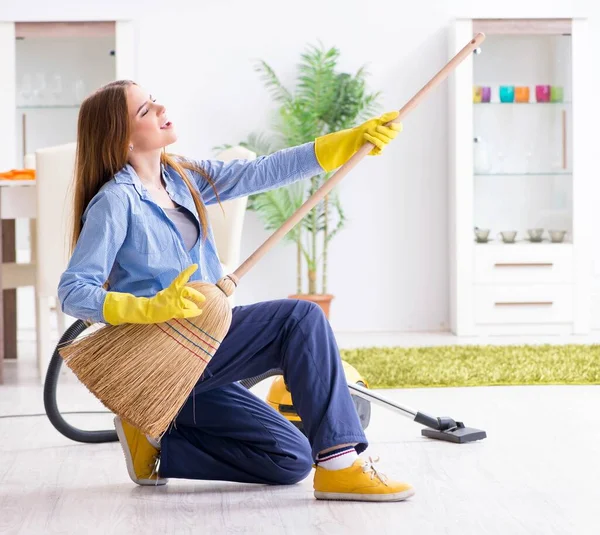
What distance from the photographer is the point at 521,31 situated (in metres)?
5.24

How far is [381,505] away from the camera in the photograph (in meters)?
2.07

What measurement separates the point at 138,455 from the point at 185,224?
54 cm

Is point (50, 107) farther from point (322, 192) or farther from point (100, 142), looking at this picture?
point (322, 192)

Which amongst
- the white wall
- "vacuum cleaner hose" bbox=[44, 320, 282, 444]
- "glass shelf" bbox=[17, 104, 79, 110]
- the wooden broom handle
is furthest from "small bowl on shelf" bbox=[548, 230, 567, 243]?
the wooden broom handle

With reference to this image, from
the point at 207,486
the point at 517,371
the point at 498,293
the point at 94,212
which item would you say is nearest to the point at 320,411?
the point at 207,486

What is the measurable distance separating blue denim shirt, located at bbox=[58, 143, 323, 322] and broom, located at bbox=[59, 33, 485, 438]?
3.1 inches

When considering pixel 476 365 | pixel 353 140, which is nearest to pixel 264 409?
pixel 353 140

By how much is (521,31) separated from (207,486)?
12.0ft

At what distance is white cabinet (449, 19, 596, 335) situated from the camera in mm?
5238

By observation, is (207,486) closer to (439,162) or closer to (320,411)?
(320,411)

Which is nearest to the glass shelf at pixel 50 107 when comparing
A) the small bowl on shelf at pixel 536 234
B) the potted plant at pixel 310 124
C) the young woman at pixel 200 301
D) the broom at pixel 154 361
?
the potted plant at pixel 310 124

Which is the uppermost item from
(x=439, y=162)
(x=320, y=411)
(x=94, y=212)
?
(x=439, y=162)

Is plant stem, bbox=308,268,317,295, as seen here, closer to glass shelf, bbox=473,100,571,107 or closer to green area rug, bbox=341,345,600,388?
green area rug, bbox=341,345,600,388

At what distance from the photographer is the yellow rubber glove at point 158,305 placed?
190 centimetres
